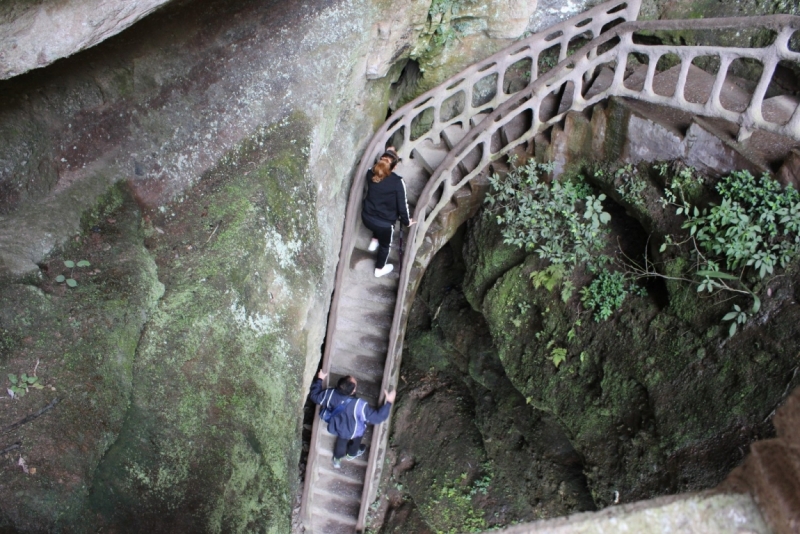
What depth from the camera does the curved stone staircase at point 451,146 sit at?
8047 mm

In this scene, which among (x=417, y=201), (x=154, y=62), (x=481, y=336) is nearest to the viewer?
(x=154, y=62)

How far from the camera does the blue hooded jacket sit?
8.17 m

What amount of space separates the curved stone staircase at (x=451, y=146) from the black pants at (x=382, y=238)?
278 millimetres

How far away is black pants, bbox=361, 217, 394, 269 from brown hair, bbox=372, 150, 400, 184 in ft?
2.81

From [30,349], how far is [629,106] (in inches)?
287

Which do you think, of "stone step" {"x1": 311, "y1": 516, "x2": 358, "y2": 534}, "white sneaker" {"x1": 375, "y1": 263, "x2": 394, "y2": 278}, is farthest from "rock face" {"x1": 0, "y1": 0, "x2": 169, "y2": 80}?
"stone step" {"x1": 311, "y1": 516, "x2": 358, "y2": 534}

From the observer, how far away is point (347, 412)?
322 inches

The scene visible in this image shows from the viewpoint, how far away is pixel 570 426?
808cm

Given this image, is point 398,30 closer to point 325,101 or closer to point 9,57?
point 325,101

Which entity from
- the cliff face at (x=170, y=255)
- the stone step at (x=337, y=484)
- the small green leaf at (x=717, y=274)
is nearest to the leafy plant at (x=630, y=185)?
the small green leaf at (x=717, y=274)

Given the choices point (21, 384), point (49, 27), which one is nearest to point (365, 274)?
point (21, 384)

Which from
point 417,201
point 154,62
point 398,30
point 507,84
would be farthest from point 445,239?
point 154,62

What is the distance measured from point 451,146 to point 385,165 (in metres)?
2.10

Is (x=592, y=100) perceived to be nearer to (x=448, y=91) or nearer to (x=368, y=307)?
(x=448, y=91)
